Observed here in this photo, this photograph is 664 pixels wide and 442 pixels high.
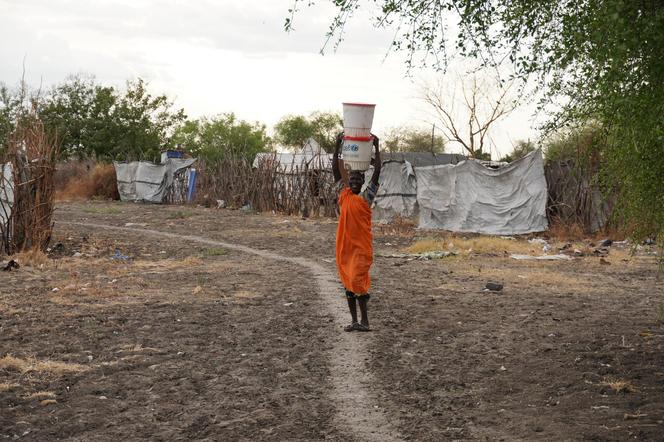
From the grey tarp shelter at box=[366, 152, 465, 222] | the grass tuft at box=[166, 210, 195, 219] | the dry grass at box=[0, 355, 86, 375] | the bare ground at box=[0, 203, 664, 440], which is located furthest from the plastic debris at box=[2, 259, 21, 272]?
the grass tuft at box=[166, 210, 195, 219]

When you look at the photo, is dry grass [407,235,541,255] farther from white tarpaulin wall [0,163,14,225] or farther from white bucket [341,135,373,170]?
white bucket [341,135,373,170]

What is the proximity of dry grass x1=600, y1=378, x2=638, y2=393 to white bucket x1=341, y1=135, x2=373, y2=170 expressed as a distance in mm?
2662

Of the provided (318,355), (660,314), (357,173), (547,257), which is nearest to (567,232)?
→ (547,257)

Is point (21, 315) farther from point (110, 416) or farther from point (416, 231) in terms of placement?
point (416, 231)

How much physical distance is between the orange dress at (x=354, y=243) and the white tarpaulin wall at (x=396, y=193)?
1423 centimetres

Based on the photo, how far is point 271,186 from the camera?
90.0 ft

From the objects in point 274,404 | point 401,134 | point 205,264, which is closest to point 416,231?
point 205,264

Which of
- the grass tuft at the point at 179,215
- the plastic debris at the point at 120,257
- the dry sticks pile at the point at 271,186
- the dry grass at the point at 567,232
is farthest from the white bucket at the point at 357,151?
the grass tuft at the point at 179,215

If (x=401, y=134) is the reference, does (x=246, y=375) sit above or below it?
below

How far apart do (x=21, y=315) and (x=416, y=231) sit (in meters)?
12.6

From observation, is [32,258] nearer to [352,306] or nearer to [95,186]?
[352,306]

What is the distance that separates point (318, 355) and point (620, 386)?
2.39 metres

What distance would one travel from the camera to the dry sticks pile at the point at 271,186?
25.3m

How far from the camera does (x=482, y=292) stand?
10.4 m
